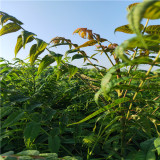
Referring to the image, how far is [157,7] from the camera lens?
0.38 m

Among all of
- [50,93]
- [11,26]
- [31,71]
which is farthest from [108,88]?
[31,71]

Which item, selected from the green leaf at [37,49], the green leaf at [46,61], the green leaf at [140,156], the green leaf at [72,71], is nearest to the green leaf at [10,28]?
the green leaf at [37,49]

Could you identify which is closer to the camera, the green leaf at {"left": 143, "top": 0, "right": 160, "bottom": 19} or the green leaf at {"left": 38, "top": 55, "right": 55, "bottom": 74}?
the green leaf at {"left": 143, "top": 0, "right": 160, "bottom": 19}

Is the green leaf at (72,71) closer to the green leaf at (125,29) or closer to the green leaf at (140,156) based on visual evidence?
the green leaf at (125,29)

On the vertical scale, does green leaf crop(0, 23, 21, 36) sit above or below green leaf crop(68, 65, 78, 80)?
above

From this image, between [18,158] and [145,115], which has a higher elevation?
[145,115]

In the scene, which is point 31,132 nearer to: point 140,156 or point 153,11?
point 140,156

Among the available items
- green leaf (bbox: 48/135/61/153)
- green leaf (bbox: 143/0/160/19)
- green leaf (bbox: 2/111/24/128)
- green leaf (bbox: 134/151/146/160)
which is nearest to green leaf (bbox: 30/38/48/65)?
green leaf (bbox: 2/111/24/128)

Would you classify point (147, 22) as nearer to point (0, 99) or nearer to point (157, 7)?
point (157, 7)

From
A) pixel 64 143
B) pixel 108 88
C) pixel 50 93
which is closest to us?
pixel 108 88

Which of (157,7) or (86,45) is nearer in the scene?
(157,7)

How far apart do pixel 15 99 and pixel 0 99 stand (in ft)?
0.28

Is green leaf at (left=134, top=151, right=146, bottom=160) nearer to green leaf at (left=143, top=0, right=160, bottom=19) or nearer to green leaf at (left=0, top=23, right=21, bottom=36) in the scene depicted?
green leaf at (left=143, top=0, right=160, bottom=19)

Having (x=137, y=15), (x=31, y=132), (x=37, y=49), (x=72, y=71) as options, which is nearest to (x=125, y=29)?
(x=72, y=71)
